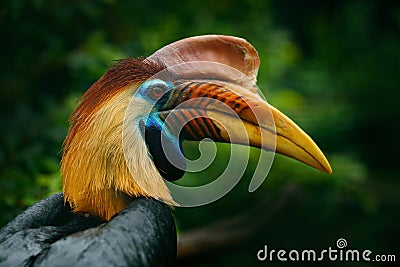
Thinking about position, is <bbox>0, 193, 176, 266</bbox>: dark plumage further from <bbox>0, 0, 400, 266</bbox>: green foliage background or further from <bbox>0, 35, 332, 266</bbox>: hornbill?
<bbox>0, 0, 400, 266</bbox>: green foliage background

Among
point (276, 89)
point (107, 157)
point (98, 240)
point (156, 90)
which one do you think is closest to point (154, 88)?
point (156, 90)

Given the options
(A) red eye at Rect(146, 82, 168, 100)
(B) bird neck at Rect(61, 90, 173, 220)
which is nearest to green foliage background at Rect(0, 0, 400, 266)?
(B) bird neck at Rect(61, 90, 173, 220)

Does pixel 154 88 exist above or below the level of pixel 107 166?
above

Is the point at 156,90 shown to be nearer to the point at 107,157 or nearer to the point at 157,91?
the point at 157,91

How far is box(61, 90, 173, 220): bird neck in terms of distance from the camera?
2562 millimetres

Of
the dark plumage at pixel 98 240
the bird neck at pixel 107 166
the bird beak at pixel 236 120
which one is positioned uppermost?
the bird beak at pixel 236 120

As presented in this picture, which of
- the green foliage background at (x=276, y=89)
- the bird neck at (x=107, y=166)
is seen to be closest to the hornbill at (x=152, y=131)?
the bird neck at (x=107, y=166)

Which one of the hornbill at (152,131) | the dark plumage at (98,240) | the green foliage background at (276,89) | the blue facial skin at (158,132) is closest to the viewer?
the dark plumage at (98,240)

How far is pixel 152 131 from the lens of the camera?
2684 millimetres

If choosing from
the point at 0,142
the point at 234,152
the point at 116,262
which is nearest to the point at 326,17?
the point at 234,152

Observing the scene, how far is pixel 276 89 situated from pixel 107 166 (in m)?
3.03

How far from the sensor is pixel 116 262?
2246 millimetres

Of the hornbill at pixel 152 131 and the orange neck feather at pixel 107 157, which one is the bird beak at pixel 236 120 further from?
the orange neck feather at pixel 107 157

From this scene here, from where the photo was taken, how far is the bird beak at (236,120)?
8.46 feet
